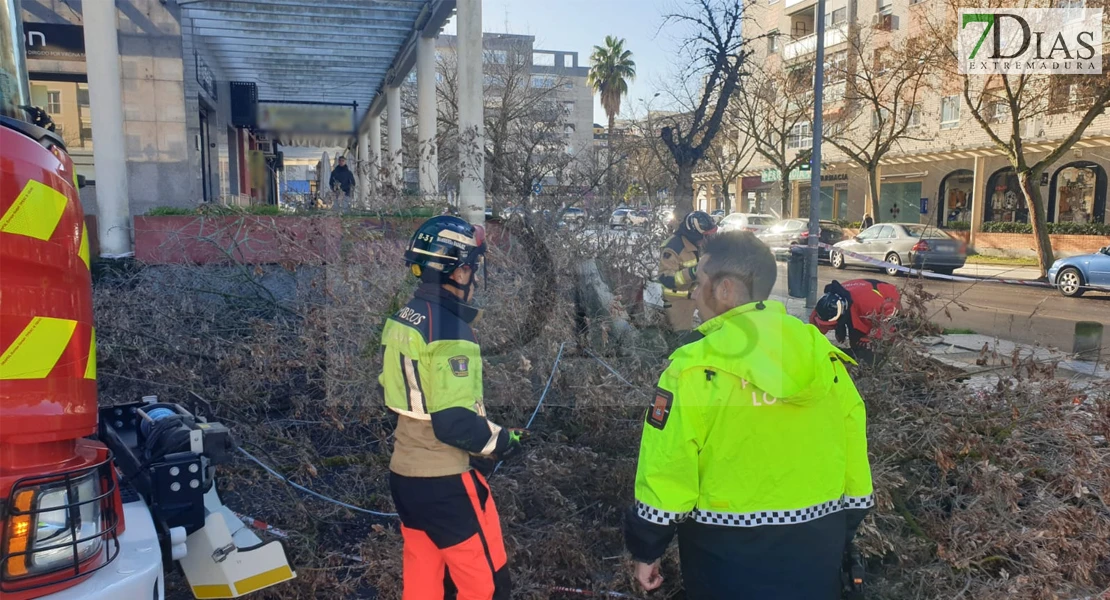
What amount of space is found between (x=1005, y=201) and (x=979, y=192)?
4.60ft

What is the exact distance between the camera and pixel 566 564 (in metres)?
3.59

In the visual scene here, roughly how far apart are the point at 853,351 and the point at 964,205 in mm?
23818

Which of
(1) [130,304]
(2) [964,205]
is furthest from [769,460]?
(2) [964,205]

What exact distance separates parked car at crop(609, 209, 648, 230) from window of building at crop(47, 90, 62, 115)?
9217 millimetres

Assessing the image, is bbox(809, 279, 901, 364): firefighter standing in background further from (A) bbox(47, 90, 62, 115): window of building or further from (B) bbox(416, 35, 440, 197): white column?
(A) bbox(47, 90, 62, 115): window of building

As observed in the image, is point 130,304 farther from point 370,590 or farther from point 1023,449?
point 1023,449

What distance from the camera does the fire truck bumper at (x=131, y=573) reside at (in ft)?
5.85

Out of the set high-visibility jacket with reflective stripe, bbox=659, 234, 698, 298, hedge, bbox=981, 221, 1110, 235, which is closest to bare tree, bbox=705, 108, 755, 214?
hedge, bbox=981, 221, 1110, 235

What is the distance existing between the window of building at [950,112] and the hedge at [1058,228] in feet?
16.3

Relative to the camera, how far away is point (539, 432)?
14.1 feet

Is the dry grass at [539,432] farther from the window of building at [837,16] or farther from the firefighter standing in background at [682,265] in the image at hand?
the window of building at [837,16]

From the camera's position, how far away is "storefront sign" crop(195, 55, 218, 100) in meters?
11.6

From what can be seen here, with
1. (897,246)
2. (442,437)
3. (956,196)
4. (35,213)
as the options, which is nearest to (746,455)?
(442,437)

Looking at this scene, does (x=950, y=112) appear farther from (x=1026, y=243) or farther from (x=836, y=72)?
(x=1026, y=243)
